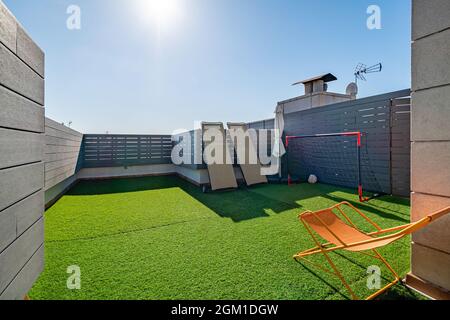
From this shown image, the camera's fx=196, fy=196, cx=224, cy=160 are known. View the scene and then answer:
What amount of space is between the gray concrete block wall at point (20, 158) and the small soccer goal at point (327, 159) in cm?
564

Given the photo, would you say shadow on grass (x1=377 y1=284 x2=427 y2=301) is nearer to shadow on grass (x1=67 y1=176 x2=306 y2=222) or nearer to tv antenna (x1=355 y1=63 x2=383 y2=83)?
shadow on grass (x1=67 y1=176 x2=306 y2=222)

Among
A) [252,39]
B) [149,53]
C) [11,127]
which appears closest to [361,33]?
[252,39]

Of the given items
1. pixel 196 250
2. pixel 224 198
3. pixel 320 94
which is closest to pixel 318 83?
pixel 320 94

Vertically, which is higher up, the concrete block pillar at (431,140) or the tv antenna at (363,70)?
the tv antenna at (363,70)

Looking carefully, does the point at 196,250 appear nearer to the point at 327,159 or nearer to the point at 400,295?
the point at 400,295

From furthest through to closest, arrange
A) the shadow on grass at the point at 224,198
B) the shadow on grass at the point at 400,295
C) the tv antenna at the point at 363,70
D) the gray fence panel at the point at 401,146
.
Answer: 1. the tv antenna at the point at 363,70
2. the gray fence panel at the point at 401,146
3. the shadow on grass at the point at 224,198
4. the shadow on grass at the point at 400,295

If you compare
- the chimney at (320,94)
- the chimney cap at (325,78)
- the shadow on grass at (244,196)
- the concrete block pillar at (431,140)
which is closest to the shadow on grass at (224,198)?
the shadow on grass at (244,196)

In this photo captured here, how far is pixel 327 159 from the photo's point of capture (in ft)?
20.8

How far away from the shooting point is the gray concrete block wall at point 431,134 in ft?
4.83

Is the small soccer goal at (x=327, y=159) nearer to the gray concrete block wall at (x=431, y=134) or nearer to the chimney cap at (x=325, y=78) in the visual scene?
the gray concrete block wall at (x=431, y=134)

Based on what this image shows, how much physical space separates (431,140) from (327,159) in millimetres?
5073

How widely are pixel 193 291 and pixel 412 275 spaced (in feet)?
6.22

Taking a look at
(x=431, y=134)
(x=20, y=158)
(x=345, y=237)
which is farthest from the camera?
(x=345, y=237)

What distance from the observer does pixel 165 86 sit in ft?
17.0
